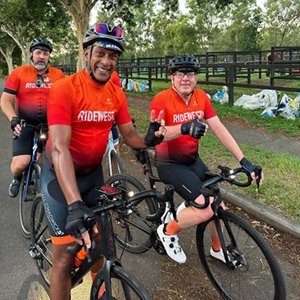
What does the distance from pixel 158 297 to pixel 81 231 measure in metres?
1.56

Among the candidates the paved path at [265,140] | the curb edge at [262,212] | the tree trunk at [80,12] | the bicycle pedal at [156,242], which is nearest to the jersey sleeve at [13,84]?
the bicycle pedal at [156,242]

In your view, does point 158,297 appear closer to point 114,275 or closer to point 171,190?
point 114,275

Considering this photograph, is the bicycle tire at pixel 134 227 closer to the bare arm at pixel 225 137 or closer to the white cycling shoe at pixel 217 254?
the white cycling shoe at pixel 217 254

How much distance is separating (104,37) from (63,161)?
864mm

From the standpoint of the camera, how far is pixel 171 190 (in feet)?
7.36

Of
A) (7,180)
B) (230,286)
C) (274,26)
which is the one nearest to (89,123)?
(230,286)

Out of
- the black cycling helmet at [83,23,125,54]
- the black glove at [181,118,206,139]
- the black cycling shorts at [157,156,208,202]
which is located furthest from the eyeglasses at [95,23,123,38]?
the black cycling shorts at [157,156,208,202]

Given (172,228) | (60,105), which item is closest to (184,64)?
(60,105)

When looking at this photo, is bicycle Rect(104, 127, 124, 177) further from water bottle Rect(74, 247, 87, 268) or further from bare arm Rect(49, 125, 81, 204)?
bare arm Rect(49, 125, 81, 204)

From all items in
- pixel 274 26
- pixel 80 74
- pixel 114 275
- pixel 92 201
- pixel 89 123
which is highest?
pixel 274 26

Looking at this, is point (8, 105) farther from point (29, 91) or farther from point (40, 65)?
point (40, 65)

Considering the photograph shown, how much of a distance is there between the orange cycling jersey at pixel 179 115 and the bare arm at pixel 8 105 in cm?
197

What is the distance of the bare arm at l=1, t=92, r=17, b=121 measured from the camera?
166 inches

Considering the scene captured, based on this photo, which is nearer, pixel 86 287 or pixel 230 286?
pixel 230 286
